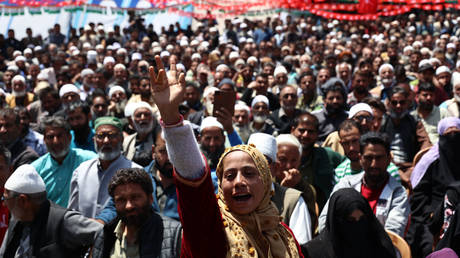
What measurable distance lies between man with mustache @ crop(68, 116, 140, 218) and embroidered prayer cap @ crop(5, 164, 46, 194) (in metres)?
0.70

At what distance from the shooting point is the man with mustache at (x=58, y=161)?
14.9 ft

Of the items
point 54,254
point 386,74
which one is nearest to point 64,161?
point 54,254

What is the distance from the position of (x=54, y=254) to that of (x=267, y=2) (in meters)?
19.4

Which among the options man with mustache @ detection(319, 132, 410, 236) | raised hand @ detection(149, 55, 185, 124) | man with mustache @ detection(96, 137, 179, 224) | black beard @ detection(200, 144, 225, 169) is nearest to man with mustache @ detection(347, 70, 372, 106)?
black beard @ detection(200, 144, 225, 169)

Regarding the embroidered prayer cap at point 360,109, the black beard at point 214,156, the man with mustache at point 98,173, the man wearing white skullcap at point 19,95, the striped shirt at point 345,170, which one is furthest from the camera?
the man wearing white skullcap at point 19,95

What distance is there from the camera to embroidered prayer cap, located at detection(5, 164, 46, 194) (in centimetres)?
339

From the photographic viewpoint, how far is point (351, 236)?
3035mm

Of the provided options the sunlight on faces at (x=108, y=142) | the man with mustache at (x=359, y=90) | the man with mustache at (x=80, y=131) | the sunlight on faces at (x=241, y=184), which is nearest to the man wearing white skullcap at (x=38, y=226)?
the sunlight on faces at (x=108, y=142)

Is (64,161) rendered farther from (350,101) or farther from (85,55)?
(85,55)

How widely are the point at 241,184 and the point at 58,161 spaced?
9.93 ft

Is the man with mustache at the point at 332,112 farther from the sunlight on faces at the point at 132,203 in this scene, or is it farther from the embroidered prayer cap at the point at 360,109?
the sunlight on faces at the point at 132,203

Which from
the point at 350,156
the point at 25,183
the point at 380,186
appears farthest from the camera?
the point at 350,156

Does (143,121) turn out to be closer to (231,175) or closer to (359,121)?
(359,121)

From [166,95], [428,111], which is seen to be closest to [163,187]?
[166,95]
